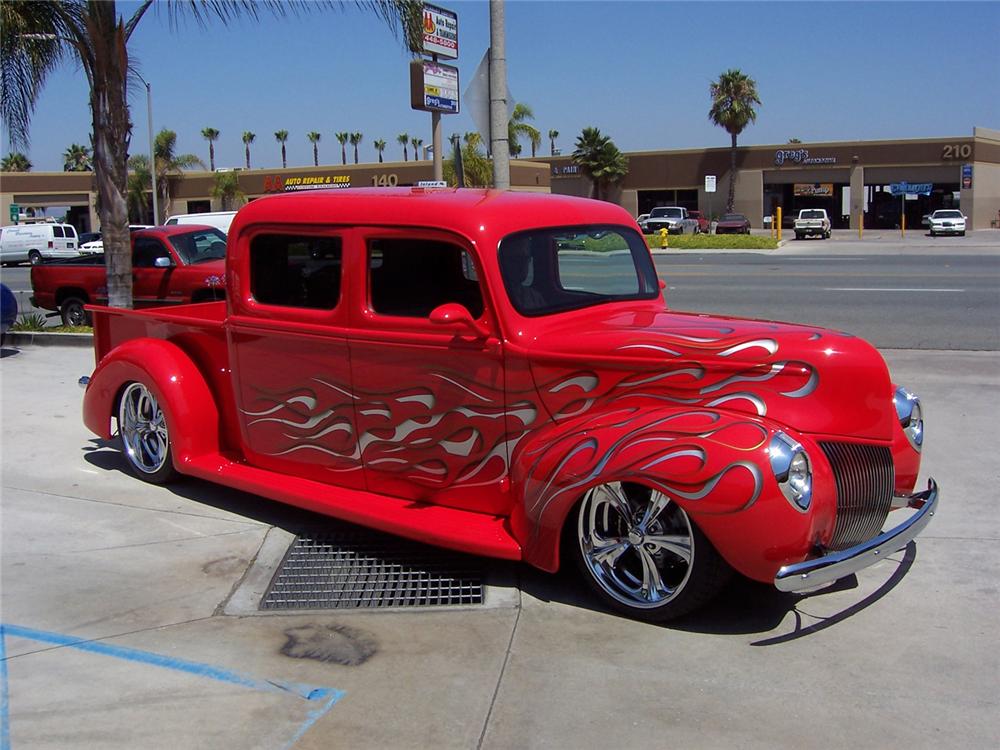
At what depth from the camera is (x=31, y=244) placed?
3838 centimetres

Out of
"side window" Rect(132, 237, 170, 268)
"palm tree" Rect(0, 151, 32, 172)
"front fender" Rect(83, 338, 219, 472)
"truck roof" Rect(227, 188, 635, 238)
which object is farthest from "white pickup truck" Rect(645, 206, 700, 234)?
"palm tree" Rect(0, 151, 32, 172)

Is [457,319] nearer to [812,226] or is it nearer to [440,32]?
[440,32]

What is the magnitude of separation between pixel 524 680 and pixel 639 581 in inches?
29.5

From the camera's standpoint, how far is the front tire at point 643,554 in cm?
398

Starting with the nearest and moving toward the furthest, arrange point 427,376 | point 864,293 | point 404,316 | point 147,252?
point 427,376
point 404,316
point 147,252
point 864,293

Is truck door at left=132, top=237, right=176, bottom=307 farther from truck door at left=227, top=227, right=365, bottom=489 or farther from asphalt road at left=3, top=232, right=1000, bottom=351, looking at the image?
truck door at left=227, top=227, right=365, bottom=489

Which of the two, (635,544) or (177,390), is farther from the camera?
(177,390)

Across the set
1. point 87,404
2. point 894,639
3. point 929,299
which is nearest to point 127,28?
point 87,404

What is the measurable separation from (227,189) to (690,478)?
5066 centimetres

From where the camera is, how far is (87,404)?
21.5 ft

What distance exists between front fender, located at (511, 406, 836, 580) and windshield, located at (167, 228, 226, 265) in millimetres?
10858

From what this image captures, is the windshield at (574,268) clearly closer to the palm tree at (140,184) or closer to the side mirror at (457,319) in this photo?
the side mirror at (457,319)

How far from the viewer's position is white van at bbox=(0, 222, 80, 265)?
38.4 metres

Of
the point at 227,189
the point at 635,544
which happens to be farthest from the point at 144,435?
the point at 227,189
